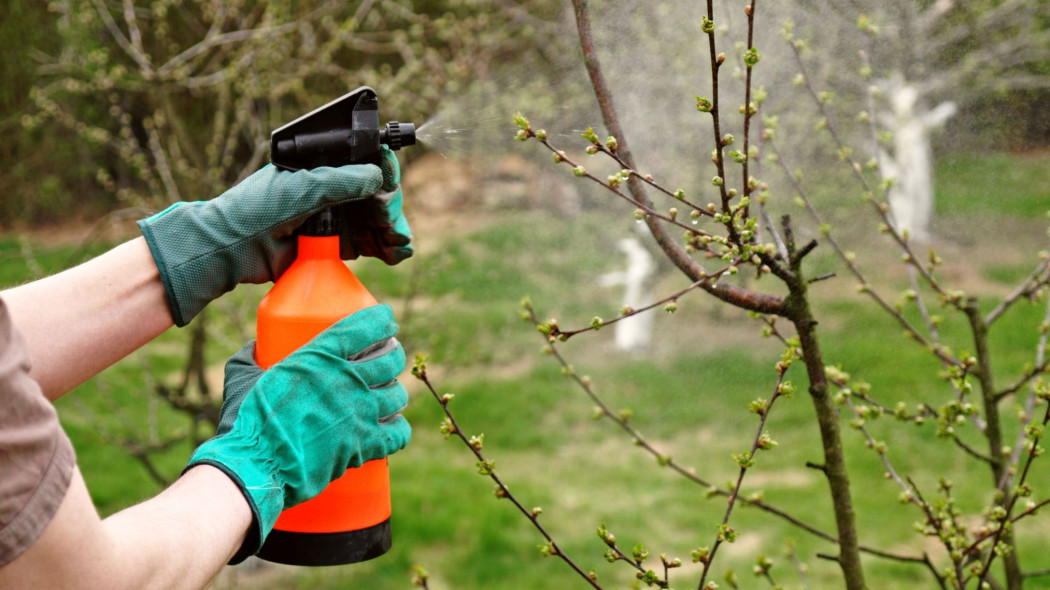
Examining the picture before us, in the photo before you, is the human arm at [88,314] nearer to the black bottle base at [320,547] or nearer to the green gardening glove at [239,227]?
the green gardening glove at [239,227]

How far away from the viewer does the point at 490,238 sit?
8312mm

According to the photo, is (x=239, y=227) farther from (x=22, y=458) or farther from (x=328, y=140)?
(x=22, y=458)

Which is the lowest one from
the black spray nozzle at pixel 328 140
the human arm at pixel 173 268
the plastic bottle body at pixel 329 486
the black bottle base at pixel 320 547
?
the black bottle base at pixel 320 547

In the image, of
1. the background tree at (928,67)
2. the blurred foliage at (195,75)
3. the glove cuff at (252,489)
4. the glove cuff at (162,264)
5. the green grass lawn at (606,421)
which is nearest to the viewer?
the glove cuff at (252,489)

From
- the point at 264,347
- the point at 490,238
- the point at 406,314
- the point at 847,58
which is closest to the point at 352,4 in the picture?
the point at 490,238

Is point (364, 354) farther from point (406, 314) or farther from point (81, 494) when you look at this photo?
point (406, 314)

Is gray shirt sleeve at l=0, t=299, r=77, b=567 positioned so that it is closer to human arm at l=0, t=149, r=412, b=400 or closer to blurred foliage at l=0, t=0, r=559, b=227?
human arm at l=0, t=149, r=412, b=400

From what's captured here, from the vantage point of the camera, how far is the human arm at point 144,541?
0.94m

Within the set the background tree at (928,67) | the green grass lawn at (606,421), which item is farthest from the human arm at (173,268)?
the background tree at (928,67)

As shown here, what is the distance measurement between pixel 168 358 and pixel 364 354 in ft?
18.4

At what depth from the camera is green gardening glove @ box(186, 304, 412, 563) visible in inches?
49.3

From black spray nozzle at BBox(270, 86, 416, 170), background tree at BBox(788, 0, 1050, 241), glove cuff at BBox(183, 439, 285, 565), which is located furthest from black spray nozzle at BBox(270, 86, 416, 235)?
background tree at BBox(788, 0, 1050, 241)

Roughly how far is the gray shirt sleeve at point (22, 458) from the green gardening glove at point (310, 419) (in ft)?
1.03

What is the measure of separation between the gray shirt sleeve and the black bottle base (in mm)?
575
